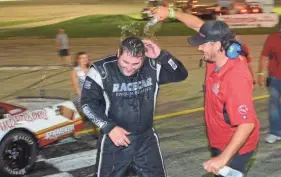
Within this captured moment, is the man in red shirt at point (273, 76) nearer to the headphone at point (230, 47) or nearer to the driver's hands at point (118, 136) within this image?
the headphone at point (230, 47)

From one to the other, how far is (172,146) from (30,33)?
21173 mm

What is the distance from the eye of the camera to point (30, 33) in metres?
27.6

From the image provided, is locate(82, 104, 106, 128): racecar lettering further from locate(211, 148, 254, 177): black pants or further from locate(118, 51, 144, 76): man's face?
A: locate(211, 148, 254, 177): black pants

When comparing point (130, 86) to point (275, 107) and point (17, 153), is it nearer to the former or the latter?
point (17, 153)

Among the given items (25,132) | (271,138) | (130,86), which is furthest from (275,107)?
(130,86)

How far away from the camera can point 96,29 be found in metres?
29.0

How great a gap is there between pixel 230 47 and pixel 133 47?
2.57 ft

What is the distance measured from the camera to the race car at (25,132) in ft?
21.3

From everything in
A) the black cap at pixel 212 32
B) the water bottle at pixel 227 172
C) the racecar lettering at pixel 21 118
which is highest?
the black cap at pixel 212 32

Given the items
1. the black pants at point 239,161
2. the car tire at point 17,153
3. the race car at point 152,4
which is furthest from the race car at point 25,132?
the black pants at point 239,161

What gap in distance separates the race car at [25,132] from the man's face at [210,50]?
3478 millimetres

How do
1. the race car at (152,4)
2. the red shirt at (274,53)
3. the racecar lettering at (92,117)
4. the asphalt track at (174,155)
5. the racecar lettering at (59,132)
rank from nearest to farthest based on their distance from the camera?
the racecar lettering at (92,117) < the race car at (152,4) < the asphalt track at (174,155) < the racecar lettering at (59,132) < the red shirt at (274,53)

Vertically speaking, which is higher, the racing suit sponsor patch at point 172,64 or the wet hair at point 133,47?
the wet hair at point 133,47

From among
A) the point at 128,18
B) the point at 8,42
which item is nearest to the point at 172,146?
the point at 8,42
